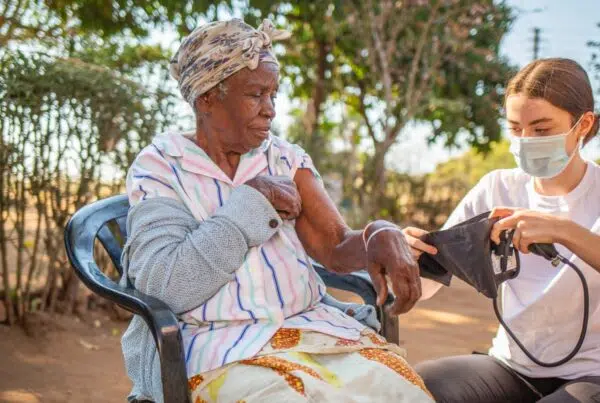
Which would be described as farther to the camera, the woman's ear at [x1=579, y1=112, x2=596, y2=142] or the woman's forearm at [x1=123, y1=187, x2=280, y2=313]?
the woman's ear at [x1=579, y1=112, x2=596, y2=142]

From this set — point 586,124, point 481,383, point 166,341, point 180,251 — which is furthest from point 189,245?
point 586,124

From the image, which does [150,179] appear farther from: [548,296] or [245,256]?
[548,296]

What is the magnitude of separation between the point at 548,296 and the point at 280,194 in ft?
3.10

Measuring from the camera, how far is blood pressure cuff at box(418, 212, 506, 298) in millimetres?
2332

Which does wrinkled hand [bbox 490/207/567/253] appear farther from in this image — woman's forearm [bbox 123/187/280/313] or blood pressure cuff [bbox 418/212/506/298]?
woman's forearm [bbox 123/187/280/313]

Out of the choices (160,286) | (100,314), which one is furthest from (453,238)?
(100,314)

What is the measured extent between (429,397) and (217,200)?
2.83ft

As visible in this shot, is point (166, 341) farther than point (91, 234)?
No

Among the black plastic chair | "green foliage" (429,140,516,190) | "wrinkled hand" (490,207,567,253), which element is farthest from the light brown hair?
"green foliage" (429,140,516,190)

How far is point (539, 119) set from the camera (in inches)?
103

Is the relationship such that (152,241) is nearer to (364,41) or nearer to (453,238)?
(453,238)

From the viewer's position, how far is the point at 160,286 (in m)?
2.18

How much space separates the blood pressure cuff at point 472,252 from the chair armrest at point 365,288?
25 cm

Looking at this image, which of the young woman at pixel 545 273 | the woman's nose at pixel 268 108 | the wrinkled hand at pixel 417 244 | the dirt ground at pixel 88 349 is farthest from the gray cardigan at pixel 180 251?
the dirt ground at pixel 88 349
